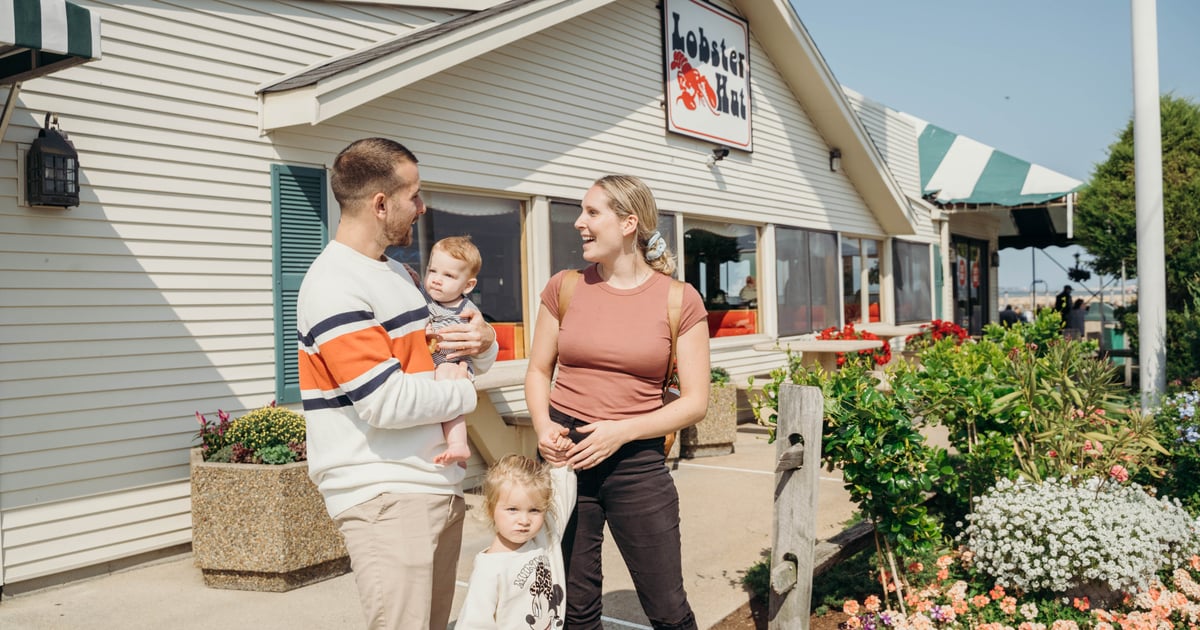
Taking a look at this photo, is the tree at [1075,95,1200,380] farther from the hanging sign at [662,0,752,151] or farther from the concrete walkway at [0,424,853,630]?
the concrete walkway at [0,424,853,630]

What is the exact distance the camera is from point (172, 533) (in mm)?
5516

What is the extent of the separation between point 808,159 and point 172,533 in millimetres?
9749

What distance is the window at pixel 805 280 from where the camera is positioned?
12.0m

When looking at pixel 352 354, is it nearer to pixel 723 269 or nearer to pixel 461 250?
pixel 461 250

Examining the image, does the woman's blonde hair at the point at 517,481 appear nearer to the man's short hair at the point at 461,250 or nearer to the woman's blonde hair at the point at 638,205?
the man's short hair at the point at 461,250

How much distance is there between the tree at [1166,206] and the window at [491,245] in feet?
23.2

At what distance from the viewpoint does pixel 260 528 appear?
479 centimetres

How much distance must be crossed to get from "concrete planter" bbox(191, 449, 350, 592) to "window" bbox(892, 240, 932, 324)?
40.0 ft

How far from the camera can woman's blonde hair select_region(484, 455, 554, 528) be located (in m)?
2.71

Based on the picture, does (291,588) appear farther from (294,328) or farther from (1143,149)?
(1143,149)

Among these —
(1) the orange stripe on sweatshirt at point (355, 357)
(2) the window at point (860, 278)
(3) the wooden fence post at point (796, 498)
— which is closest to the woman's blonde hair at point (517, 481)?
(1) the orange stripe on sweatshirt at point (355, 357)

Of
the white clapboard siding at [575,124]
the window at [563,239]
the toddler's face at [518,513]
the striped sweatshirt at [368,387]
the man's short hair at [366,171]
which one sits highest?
the white clapboard siding at [575,124]

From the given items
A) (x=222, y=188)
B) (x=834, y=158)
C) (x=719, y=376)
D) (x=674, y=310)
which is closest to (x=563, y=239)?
(x=719, y=376)

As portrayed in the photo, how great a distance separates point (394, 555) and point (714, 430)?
270 inches
